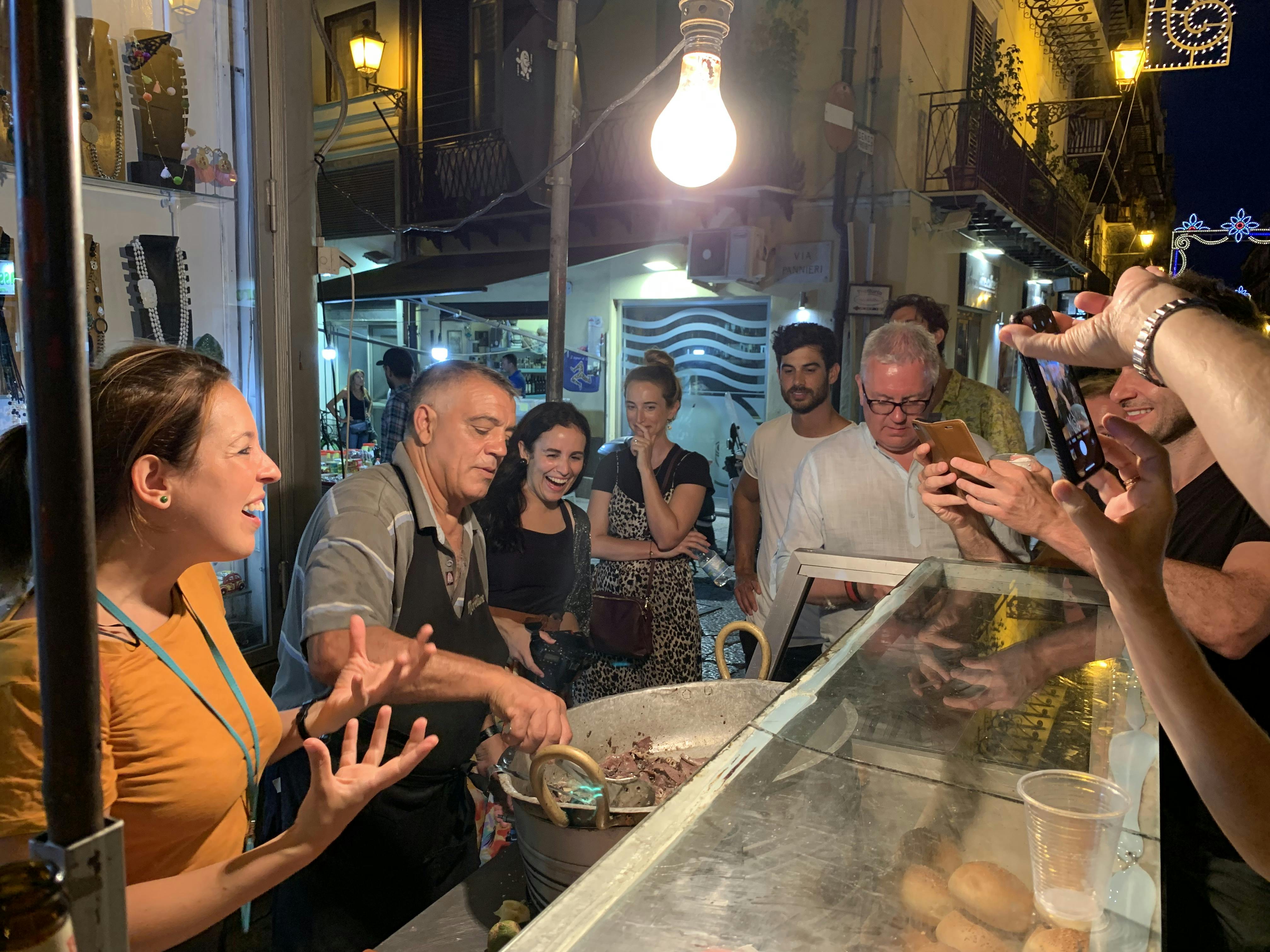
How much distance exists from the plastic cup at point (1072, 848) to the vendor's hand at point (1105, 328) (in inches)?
23.5

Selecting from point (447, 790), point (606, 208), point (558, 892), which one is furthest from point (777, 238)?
point (558, 892)

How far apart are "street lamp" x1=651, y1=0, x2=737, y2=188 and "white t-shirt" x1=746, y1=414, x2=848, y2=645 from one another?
1319 mm

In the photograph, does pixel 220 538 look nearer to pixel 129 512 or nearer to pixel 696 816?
pixel 129 512

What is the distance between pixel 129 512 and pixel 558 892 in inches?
39.0

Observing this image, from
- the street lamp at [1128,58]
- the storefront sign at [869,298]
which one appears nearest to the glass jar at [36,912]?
the storefront sign at [869,298]

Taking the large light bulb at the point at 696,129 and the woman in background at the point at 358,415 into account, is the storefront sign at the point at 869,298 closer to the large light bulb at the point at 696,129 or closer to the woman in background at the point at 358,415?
the woman in background at the point at 358,415

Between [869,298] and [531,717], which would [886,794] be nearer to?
[531,717]

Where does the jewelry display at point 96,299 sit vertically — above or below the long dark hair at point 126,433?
above

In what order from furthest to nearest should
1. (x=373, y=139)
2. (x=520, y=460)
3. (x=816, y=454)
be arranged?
(x=373, y=139)
(x=520, y=460)
(x=816, y=454)

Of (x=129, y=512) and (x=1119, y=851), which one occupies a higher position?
(x=129, y=512)

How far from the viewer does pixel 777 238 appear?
10461 millimetres

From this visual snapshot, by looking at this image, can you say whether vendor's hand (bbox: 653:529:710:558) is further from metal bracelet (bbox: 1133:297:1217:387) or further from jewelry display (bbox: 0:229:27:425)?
metal bracelet (bbox: 1133:297:1217:387)

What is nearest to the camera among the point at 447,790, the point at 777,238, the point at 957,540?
the point at 447,790

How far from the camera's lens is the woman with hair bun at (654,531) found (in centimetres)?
389
